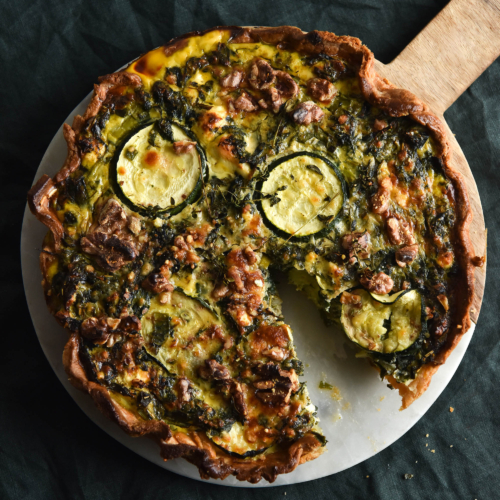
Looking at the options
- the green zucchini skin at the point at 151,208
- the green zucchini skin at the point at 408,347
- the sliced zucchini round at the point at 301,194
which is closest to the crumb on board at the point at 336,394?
the green zucchini skin at the point at 408,347

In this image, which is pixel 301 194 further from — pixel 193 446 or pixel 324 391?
pixel 193 446

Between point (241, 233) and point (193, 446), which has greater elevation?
point (241, 233)

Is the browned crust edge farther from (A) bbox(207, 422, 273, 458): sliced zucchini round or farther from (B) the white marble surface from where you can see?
(B) the white marble surface

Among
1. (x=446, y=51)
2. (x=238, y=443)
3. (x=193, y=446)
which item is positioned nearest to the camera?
(x=193, y=446)

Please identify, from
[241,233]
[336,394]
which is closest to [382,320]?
[336,394]

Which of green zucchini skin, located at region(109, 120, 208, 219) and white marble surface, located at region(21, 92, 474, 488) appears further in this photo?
white marble surface, located at region(21, 92, 474, 488)

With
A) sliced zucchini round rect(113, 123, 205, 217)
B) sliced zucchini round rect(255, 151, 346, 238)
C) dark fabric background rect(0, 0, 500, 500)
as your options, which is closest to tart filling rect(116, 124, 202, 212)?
sliced zucchini round rect(113, 123, 205, 217)
